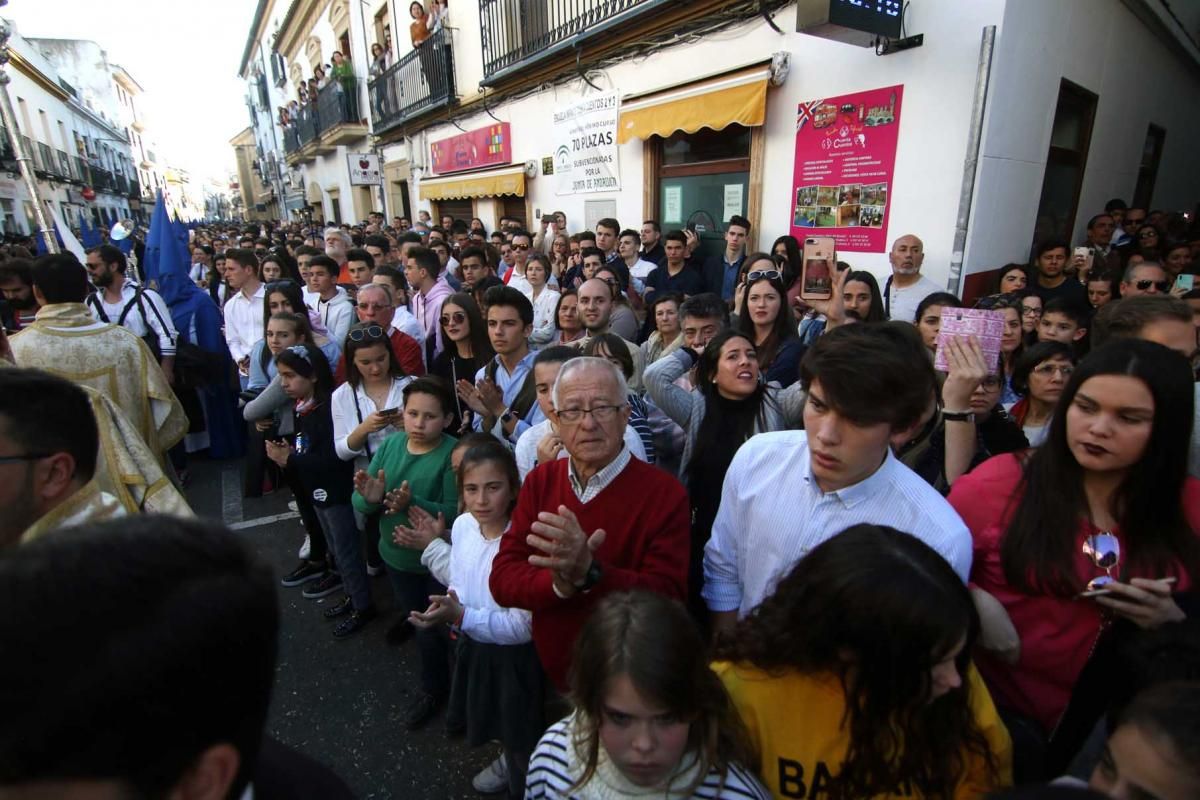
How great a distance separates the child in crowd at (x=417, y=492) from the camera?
2453mm

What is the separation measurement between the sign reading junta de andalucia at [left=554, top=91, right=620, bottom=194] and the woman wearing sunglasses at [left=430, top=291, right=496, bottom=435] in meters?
5.03

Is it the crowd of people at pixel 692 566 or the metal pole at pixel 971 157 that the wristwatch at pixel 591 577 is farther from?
the metal pole at pixel 971 157

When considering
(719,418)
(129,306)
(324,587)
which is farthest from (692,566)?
(129,306)

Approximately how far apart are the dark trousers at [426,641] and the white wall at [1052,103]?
4525 millimetres

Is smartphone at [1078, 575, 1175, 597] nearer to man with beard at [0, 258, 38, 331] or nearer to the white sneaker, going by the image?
the white sneaker

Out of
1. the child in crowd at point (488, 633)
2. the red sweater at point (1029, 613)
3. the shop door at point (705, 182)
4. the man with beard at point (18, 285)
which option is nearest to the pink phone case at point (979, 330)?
the red sweater at point (1029, 613)

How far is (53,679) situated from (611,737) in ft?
3.04

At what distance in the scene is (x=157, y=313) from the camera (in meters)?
4.34

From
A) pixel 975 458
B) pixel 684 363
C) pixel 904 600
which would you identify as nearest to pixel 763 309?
pixel 684 363

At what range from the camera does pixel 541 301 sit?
518 cm

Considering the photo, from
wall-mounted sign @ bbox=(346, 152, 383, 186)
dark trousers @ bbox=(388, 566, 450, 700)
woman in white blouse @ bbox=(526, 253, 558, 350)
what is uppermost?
wall-mounted sign @ bbox=(346, 152, 383, 186)

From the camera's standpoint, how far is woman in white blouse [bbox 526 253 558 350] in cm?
441

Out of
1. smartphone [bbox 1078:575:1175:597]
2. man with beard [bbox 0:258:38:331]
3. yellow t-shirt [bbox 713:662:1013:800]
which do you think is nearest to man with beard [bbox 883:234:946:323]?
smartphone [bbox 1078:575:1175:597]

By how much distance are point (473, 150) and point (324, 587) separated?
10.1 m
